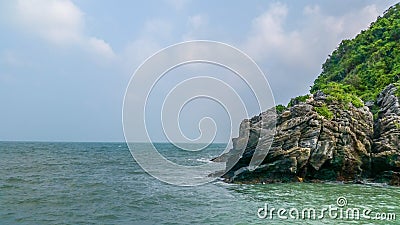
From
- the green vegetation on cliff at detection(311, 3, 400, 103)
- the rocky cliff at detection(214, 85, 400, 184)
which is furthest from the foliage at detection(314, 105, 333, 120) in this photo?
the green vegetation on cliff at detection(311, 3, 400, 103)

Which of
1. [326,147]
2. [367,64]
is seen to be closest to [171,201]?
[326,147]

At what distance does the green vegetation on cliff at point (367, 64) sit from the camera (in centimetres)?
3877

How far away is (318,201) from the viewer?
1947cm

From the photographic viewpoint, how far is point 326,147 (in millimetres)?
26875

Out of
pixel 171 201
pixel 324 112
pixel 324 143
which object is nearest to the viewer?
pixel 171 201

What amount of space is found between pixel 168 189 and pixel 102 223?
32.4 ft

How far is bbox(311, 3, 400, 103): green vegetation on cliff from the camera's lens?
38.8m

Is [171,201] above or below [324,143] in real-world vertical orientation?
below

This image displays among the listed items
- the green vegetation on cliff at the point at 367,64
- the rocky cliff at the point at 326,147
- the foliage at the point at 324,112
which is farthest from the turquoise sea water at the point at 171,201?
the green vegetation on cliff at the point at 367,64

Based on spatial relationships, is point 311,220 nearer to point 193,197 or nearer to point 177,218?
point 177,218

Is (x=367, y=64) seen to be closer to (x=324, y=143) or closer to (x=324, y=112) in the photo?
(x=324, y=112)

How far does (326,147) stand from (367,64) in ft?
84.1

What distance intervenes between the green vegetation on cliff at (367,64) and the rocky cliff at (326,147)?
2.53 m

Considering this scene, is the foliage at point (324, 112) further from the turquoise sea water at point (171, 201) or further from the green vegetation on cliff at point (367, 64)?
the turquoise sea water at point (171, 201)
